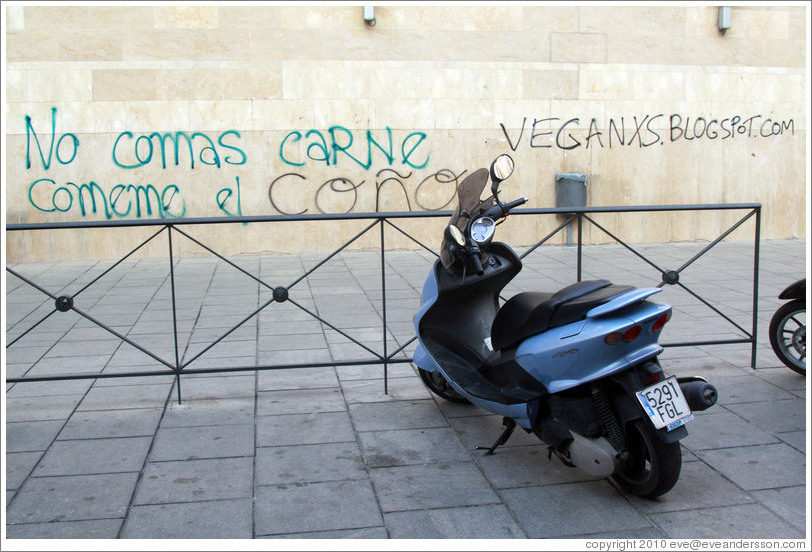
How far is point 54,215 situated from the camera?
1091cm

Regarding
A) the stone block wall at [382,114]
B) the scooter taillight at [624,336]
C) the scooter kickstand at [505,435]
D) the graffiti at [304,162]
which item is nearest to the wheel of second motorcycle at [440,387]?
the scooter kickstand at [505,435]

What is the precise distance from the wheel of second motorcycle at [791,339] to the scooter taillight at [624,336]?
245 cm

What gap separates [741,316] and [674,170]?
5640 millimetres

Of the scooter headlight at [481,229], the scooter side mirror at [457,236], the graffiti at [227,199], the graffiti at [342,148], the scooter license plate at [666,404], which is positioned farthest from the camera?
the graffiti at [342,148]

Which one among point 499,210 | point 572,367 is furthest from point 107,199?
point 572,367

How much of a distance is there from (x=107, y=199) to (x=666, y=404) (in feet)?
30.6

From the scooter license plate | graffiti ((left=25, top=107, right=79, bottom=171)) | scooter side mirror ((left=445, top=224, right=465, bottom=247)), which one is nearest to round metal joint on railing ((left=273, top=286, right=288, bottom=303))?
scooter side mirror ((left=445, top=224, right=465, bottom=247))

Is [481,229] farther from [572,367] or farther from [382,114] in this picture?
[382,114]

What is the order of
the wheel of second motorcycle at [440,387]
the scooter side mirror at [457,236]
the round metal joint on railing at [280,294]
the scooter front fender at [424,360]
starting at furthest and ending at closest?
the round metal joint on railing at [280,294], the wheel of second motorcycle at [440,387], the scooter front fender at [424,360], the scooter side mirror at [457,236]

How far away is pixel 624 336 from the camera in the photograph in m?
3.30

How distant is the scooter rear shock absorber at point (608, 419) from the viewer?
3.39m

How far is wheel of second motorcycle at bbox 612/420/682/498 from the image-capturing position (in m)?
3.28

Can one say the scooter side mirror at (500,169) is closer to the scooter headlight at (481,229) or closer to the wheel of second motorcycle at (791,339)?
the scooter headlight at (481,229)

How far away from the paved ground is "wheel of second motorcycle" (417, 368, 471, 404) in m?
0.06
